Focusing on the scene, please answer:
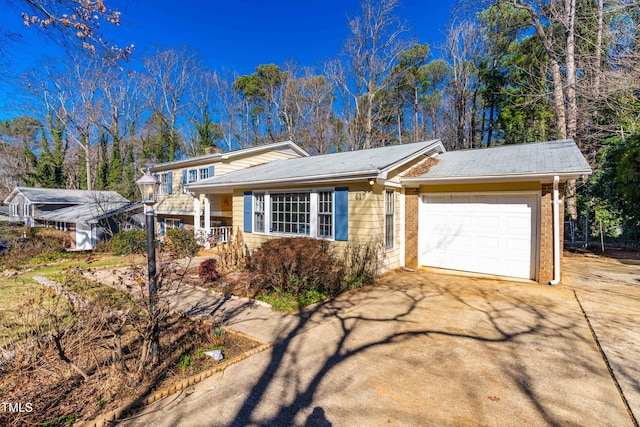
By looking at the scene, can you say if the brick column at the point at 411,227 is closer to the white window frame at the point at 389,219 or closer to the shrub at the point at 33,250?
the white window frame at the point at 389,219

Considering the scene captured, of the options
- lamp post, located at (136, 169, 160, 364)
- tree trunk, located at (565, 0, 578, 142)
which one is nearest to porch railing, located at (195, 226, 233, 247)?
lamp post, located at (136, 169, 160, 364)

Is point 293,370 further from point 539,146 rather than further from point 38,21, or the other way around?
point 539,146

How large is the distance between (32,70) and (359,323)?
27.7m

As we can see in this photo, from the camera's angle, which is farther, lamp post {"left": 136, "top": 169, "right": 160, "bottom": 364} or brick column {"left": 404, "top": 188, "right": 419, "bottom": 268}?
brick column {"left": 404, "top": 188, "right": 419, "bottom": 268}

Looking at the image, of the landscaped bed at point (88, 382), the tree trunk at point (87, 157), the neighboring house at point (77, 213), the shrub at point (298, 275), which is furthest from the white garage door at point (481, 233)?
the tree trunk at point (87, 157)

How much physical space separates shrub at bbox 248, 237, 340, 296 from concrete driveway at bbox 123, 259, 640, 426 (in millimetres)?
759

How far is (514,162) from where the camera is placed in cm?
792

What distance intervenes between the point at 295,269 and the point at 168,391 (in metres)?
3.48

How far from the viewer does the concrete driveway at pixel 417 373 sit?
2.86 meters

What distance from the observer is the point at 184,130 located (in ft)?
96.5

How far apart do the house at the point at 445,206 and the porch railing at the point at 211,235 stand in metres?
4.06

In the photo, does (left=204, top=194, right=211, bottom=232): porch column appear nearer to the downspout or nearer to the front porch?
the front porch

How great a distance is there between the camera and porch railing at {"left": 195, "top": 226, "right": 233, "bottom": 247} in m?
13.4

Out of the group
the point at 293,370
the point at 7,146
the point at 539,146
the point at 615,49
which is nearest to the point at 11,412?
the point at 293,370
